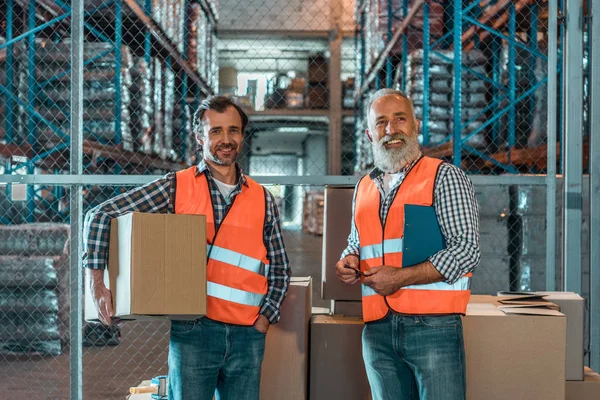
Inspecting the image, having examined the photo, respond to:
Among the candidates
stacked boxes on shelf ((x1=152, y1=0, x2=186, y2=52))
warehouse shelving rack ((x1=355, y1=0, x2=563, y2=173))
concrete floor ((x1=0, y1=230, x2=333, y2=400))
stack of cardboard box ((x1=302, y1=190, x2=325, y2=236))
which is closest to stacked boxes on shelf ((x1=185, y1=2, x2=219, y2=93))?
stacked boxes on shelf ((x1=152, y1=0, x2=186, y2=52))

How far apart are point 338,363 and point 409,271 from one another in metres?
0.87

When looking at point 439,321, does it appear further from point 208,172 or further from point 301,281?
point 208,172

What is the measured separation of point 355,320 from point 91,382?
10.8 feet

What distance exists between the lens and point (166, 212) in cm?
259

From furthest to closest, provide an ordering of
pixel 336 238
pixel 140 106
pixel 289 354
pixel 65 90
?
1. pixel 140 106
2. pixel 65 90
3. pixel 336 238
4. pixel 289 354

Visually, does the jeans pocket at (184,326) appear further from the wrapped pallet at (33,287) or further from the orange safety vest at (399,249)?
the wrapped pallet at (33,287)

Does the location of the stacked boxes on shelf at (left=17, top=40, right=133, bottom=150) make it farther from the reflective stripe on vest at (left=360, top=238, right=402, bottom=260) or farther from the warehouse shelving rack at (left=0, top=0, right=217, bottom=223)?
the reflective stripe on vest at (left=360, top=238, right=402, bottom=260)

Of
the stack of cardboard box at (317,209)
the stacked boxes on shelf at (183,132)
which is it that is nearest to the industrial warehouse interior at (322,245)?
the stacked boxes on shelf at (183,132)

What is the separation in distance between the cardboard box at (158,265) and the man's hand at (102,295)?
27 mm

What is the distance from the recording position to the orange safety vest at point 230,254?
250 cm

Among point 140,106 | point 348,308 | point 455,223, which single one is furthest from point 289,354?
point 140,106

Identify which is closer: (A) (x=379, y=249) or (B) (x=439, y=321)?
(B) (x=439, y=321)

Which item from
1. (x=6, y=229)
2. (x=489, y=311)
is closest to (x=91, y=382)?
(x=6, y=229)

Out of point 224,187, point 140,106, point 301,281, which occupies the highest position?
point 140,106
